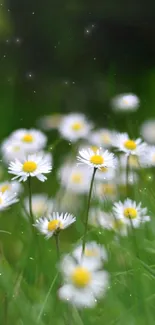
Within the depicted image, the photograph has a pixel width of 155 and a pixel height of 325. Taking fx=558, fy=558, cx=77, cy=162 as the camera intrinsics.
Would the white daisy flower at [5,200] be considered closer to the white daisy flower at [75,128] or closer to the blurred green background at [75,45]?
the white daisy flower at [75,128]

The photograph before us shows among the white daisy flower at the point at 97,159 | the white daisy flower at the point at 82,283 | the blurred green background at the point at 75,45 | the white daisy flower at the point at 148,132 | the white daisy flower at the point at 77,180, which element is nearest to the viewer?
the white daisy flower at the point at 82,283

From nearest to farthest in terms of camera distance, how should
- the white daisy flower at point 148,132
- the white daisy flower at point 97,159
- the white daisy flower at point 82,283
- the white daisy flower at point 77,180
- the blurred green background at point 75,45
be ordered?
the white daisy flower at point 82,283 → the white daisy flower at point 97,159 → the white daisy flower at point 77,180 → the white daisy flower at point 148,132 → the blurred green background at point 75,45

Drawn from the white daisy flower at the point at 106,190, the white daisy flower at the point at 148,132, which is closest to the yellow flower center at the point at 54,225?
the white daisy flower at the point at 106,190

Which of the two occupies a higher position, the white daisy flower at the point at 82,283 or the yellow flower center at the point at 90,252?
the white daisy flower at the point at 82,283

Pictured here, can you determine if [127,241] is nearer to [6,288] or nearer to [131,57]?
[6,288]

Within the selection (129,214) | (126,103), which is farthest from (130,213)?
(126,103)

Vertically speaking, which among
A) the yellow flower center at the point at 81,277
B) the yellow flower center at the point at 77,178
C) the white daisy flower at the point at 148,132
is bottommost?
the white daisy flower at the point at 148,132

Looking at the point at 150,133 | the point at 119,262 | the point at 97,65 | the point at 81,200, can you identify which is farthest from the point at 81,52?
the point at 119,262
